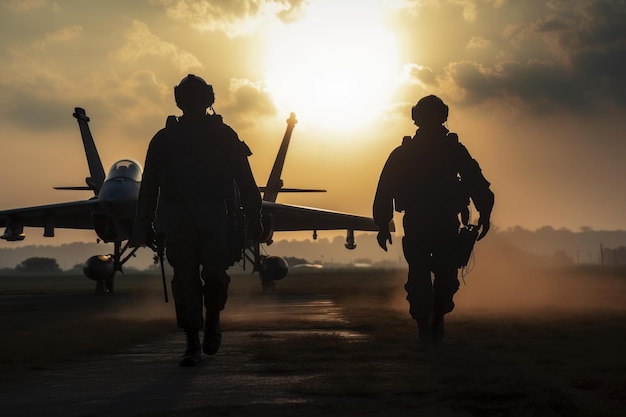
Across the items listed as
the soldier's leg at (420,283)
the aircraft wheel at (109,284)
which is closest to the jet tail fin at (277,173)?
the aircraft wheel at (109,284)

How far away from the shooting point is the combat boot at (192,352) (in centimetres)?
613

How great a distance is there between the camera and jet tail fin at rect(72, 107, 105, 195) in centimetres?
2819

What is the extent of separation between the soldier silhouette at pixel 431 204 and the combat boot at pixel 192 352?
2.31 meters

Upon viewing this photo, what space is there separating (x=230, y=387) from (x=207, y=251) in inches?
81.9

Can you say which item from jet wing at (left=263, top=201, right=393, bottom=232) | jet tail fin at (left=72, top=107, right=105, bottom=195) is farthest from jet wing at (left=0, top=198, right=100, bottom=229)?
jet wing at (left=263, top=201, right=393, bottom=232)

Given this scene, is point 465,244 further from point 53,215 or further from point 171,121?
point 53,215

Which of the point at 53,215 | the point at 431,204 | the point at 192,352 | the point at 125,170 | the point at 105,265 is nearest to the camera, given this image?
the point at 192,352

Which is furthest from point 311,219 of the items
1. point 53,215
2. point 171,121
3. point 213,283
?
point 213,283

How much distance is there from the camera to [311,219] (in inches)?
1248

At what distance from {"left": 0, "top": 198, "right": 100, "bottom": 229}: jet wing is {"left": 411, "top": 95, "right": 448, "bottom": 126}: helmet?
18215 mm

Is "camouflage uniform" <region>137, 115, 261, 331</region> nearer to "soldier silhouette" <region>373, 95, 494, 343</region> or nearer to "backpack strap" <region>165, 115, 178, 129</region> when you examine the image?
"backpack strap" <region>165, 115, 178, 129</region>

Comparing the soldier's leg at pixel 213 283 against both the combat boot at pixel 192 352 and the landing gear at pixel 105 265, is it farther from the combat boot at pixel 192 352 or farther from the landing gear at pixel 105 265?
the landing gear at pixel 105 265

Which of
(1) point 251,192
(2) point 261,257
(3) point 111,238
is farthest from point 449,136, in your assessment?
(2) point 261,257

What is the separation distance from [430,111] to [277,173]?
26.0 m
